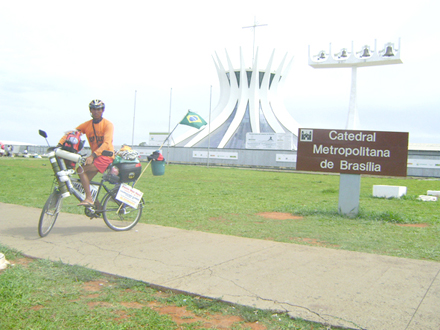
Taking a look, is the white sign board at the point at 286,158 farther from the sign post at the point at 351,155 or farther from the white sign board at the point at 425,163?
the sign post at the point at 351,155

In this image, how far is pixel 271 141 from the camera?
1857 inches

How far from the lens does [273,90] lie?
63094mm

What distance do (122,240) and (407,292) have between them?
361 centimetres

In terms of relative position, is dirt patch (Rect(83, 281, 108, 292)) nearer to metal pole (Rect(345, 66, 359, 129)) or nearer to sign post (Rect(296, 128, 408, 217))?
sign post (Rect(296, 128, 408, 217))

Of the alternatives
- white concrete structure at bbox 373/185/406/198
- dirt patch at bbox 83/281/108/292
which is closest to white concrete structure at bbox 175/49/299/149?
white concrete structure at bbox 373/185/406/198

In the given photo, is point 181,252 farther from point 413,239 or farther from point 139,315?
point 413,239

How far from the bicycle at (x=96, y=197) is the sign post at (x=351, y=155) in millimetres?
4136

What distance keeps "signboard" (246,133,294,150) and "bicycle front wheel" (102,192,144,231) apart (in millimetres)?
39941

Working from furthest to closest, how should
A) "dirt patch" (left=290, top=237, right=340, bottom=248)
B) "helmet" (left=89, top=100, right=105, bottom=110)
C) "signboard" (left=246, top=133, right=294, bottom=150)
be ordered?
"signboard" (left=246, top=133, right=294, bottom=150), "helmet" (left=89, top=100, right=105, bottom=110), "dirt patch" (left=290, top=237, right=340, bottom=248)

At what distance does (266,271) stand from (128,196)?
277 cm

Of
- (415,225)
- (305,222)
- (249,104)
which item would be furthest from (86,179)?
(249,104)

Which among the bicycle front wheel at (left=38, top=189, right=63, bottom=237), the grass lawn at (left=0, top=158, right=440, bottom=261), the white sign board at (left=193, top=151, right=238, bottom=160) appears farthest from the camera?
the white sign board at (left=193, top=151, right=238, bottom=160)

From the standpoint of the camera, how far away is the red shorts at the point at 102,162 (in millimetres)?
5949

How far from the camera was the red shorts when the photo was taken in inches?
234
